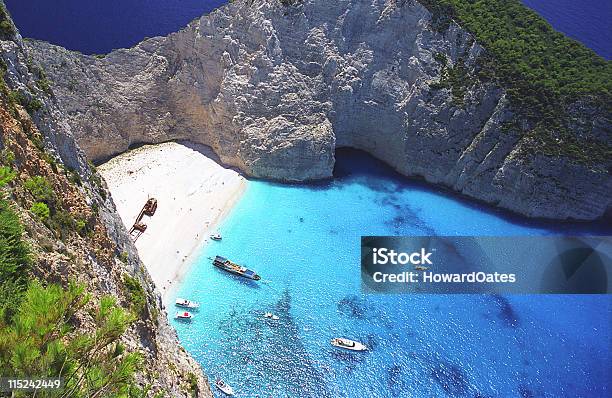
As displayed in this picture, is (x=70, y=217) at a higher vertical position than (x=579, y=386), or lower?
higher

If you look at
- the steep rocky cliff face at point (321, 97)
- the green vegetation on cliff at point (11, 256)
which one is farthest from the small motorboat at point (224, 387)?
the steep rocky cliff face at point (321, 97)

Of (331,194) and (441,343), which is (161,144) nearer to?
(331,194)

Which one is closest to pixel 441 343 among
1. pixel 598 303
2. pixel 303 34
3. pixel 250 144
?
pixel 598 303

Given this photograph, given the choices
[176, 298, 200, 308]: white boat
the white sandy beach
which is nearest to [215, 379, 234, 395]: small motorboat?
[176, 298, 200, 308]: white boat

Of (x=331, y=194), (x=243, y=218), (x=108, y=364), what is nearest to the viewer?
(x=108, y=364)

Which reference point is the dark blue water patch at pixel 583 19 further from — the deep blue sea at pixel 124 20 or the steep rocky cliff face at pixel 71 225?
the steep rocky cliff face at pixel 71 225

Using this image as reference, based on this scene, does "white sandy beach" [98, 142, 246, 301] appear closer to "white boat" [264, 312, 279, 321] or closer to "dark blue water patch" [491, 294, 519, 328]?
"white boat" [264, 312, 279, 321]
